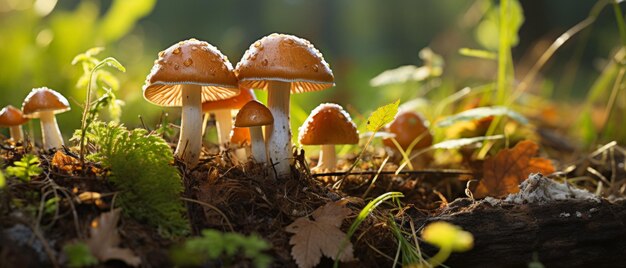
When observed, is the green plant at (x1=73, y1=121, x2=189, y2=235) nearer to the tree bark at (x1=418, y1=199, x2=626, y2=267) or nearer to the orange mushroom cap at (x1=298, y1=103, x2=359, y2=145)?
the orange mushroom cap at (x1=298, y1=103, x2=359, y2=145)

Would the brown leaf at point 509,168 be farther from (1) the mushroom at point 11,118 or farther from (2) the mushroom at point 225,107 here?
(1) the mushroom at point 11,118

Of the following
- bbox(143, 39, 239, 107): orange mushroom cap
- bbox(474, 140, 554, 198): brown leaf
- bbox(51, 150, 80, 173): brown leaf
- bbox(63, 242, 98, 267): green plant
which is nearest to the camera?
bbox(63, 242, 98, 267): green plant

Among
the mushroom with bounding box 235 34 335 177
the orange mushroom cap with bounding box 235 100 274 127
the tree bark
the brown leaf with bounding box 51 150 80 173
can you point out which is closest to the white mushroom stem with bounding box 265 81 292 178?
the mushroom with bounding box 235 34 335 177

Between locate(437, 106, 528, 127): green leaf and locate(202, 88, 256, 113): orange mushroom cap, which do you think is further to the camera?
locate(437, 106, 528, 127): green leaf

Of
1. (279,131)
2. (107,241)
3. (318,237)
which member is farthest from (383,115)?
(107,241)

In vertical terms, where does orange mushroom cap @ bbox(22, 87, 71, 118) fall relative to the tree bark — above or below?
above

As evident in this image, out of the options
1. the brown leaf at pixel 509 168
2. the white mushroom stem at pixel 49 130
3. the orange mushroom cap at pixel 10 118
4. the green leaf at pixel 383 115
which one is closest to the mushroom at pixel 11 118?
the orange mushroom cap at pixel 10 118
